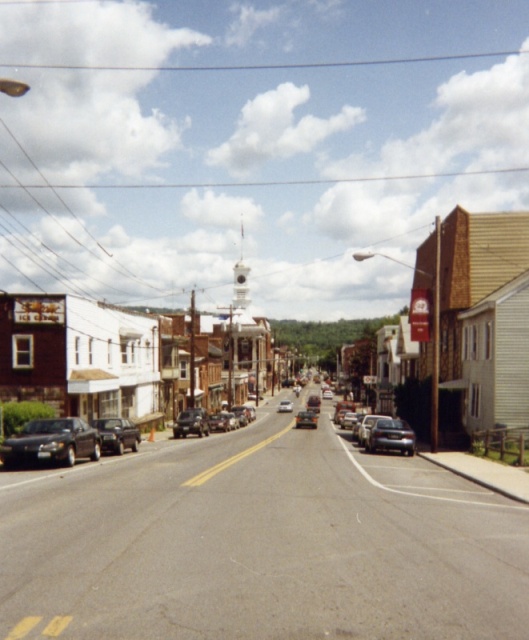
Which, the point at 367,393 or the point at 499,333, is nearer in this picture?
the point at 499,333

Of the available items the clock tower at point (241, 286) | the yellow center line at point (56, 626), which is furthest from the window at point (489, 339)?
the clock tower at point (241, 286)

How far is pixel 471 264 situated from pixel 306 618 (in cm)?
3432

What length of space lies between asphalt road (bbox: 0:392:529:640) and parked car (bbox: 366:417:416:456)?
12382mm

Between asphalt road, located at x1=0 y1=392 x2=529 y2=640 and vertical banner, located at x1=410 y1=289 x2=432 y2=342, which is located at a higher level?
vertical banner, located at x1=410 y1=289 x2=432 y2=342

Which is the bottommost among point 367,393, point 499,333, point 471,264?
point 367,393

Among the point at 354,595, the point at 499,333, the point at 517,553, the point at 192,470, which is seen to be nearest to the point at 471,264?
the point at 499,333

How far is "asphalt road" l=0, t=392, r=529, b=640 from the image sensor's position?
669 centimetres

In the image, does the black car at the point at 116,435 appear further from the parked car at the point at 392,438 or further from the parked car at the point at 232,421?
the parked car at the point at 232,421

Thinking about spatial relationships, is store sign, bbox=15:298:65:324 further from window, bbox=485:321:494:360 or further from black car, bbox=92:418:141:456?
window, bbox=485:321:494:360

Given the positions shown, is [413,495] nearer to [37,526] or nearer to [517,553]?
[517,553]

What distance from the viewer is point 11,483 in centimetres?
1789

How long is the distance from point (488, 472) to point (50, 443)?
41.9 feet

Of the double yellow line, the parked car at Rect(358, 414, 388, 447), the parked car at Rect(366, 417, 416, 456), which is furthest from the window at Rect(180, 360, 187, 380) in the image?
the double yellow line

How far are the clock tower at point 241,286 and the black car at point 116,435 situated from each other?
102424 mm
